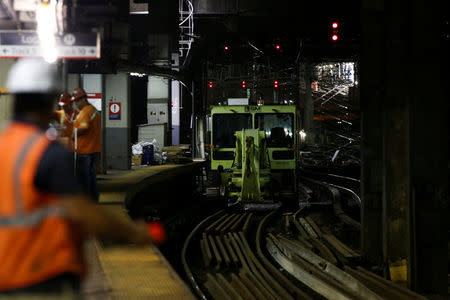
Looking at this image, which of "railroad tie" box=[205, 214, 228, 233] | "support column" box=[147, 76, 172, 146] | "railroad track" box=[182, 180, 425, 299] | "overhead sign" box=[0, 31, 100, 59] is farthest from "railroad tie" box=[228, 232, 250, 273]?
"support column" box=[147, 76, 172, 146]

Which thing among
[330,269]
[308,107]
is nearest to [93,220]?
[330,269]

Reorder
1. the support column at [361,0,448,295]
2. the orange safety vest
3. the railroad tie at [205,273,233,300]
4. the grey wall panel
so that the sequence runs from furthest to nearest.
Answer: the grey wall panel < the railroad tie at [205,273,233,300] < the support column at [361,0,448,295] < the orange safety vest

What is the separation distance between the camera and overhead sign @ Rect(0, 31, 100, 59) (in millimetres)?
8696

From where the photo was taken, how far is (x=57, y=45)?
8.77 m

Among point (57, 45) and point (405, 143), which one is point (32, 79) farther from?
point (57, 45)

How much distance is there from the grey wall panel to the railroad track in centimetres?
732

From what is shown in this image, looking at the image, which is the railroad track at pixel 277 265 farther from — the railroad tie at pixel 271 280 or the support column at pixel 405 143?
the support column at pixel 405 143

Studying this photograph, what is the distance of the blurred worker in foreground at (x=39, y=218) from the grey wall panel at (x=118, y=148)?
55.0 feet

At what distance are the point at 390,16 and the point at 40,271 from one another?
20.5 feet

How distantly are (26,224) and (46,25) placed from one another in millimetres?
7098

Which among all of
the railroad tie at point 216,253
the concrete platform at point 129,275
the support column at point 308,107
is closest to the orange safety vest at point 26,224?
the concrete platform at point 129,275

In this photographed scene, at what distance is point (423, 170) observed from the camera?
6090mm

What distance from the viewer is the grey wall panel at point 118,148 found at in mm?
18531

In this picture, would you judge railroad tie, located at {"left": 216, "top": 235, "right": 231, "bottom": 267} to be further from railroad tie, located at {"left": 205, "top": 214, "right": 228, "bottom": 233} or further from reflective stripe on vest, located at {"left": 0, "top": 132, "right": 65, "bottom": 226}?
reflective stripe on vest, located at {"left": 0, "top": 132, "right": 65, "bottom": 226}
